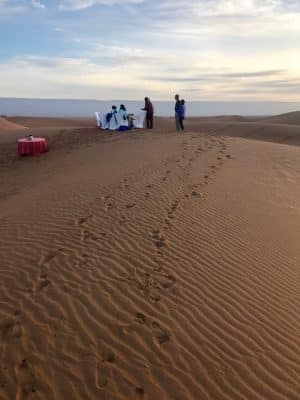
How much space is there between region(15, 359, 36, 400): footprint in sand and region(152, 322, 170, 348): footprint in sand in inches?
44.7

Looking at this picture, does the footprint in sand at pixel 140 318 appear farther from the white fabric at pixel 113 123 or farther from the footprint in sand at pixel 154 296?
the white fabric at pixel 113 123

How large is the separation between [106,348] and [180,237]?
9.09 ft

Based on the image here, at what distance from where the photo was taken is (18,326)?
4.58 metres

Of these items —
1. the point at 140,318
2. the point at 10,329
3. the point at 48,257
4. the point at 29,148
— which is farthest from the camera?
the point at 29,148

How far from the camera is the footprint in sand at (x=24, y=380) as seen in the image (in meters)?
3.76

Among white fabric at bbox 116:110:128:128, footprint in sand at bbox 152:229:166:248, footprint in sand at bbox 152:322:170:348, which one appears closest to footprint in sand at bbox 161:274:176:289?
footprint in sand at bbox 152:322:170:348

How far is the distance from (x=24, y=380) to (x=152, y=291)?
1724 millimetres

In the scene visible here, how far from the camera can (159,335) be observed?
14.4ft

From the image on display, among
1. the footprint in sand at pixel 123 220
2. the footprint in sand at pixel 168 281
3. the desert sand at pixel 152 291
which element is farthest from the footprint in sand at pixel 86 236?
the footprint in sand at pixel 168 281

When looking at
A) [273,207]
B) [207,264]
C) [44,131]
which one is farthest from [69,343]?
[44,131]

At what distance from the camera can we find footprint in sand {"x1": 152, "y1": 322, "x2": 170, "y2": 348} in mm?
4277

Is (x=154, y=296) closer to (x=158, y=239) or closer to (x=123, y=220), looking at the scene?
(x=158, y=239)

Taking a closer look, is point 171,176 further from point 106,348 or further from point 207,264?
point 106,348

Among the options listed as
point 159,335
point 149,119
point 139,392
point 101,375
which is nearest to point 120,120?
point 149,119
